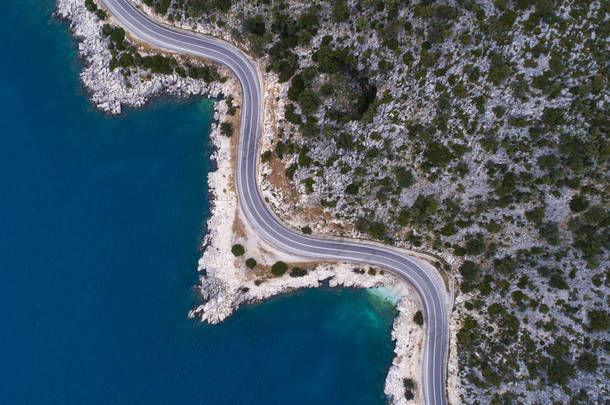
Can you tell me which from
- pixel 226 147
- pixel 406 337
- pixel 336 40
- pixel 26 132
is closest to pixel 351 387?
pixel 406 337

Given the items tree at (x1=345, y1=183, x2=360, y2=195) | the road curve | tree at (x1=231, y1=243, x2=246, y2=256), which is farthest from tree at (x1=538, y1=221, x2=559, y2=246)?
tree at (x1=231, y1=243, x2=246, y2=256)

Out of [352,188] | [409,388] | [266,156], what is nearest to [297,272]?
[352,188]

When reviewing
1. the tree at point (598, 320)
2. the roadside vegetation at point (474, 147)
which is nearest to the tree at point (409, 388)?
the roadside vegetation at point (474, 147)

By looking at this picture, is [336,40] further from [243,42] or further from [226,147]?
[226,147]

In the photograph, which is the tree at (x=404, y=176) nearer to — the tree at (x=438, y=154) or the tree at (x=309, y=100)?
the tree at (x=438, y=154)

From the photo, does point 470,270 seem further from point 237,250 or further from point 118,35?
point 118,35
